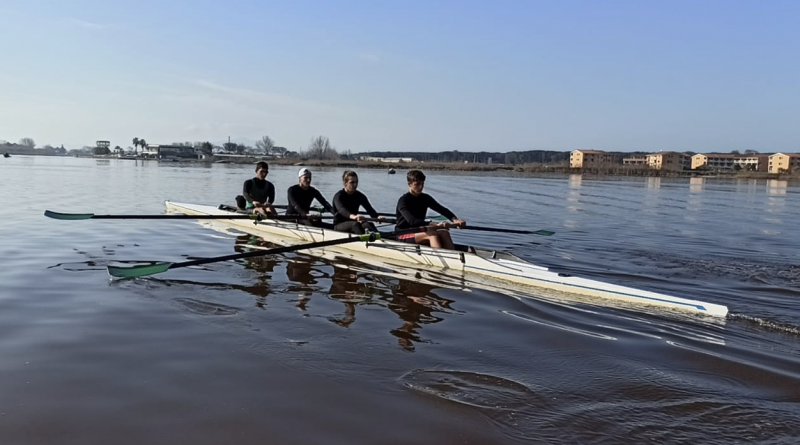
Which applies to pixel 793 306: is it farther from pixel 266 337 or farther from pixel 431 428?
pixel 266 337

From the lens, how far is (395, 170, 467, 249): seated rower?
946 centimetres

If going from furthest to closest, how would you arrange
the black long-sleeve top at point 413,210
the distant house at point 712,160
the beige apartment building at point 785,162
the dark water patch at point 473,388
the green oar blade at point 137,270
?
the distant house at point 712,160
the beige apartment building at point 785,162
the black long-sleeve top at point 413,210
the green oar blade at point 137,270
the dark water patch at point 473,388

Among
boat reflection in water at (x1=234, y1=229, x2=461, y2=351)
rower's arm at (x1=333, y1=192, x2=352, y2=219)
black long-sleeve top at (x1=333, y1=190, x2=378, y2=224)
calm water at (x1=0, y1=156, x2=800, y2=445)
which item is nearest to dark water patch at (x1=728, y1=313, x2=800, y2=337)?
calm water at (x1=0, y1=156, x2=800, y2=445)

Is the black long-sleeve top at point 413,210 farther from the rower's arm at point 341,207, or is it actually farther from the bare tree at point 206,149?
the bare tree at point 206,149

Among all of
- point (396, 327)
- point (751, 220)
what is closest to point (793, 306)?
point (396, 327)

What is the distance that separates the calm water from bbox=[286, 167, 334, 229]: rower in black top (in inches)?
63.4

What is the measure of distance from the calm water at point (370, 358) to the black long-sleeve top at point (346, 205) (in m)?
1.09

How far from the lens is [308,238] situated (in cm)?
1166

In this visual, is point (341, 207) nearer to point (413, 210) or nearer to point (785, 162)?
point (413, 210)

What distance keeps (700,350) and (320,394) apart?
3.85 m

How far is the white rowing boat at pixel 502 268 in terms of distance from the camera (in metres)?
7.19

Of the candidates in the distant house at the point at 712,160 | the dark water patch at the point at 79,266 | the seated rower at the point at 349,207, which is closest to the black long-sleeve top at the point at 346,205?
the seated rower at the point at 349,207

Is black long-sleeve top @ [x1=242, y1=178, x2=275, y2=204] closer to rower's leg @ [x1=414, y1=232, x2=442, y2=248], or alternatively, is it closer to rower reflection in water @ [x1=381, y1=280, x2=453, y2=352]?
rower's leg @ [x1=414, y1=232, x2=442, y2=248]

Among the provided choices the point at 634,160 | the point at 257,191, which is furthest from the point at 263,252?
the point at 634,160
